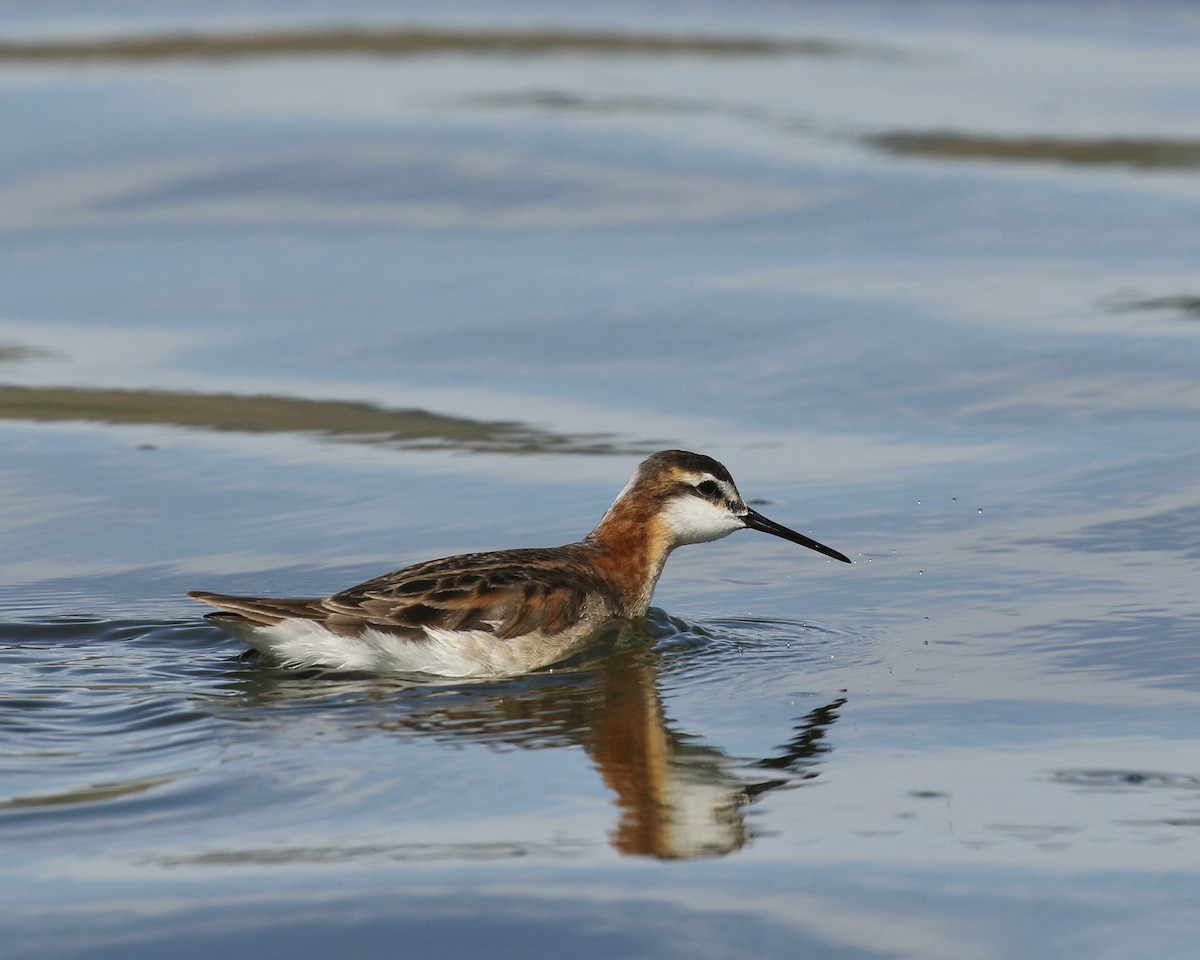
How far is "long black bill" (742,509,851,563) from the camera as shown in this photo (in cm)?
922

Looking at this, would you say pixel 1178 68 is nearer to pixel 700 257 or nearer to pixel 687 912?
pixel 700 257

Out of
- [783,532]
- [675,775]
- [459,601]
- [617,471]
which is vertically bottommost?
[675,775]

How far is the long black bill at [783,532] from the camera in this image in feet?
30.2

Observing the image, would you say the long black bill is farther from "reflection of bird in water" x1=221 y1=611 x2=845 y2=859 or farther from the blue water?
"reflection of bird in water" x1=221 y1=611 x2=845 y2=859

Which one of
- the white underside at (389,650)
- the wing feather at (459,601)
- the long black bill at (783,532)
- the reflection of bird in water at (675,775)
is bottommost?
the reflection of bird in water at (675,775)

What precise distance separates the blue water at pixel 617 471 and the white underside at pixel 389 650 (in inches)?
5.2

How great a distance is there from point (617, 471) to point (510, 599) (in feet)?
8.65

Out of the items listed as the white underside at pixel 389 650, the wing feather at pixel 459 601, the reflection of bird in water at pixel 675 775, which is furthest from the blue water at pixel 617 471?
the wing feather at pixel 459 601

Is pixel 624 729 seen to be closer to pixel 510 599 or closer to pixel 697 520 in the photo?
pixel 510 599

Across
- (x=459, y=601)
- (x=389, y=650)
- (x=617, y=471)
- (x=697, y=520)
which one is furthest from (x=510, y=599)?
(x=617, y=471)

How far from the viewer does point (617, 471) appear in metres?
11.1

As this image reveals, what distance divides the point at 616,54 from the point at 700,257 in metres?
7.52

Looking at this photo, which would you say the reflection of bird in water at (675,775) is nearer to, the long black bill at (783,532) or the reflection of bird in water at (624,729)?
the reflection of bird in water at (624,729)

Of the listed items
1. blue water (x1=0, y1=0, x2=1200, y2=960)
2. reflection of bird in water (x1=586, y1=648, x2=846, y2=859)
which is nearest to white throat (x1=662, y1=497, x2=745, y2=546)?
blue water (x1=0, y1=0, x2=1200, y2=960)
